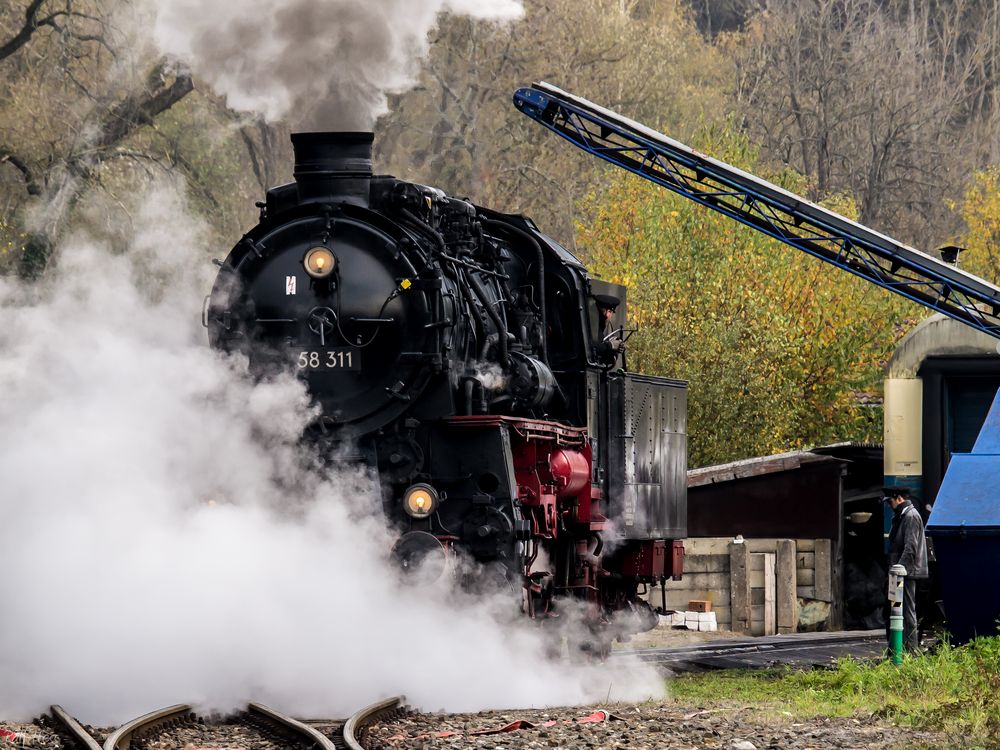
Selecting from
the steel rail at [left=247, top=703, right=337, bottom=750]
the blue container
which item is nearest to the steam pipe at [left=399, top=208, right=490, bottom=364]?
the steel rail at [left=247, top=703, right=337, bottom=750]

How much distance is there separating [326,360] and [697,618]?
401 inches

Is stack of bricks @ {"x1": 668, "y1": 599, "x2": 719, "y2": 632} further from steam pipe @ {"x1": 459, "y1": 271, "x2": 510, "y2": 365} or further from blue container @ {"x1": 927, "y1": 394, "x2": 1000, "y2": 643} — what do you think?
steam pipe @ {"x1": 459, "y1": 271, "x2": 510, "y2": 365}

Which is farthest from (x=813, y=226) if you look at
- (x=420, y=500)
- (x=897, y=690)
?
(x=420, y=500)

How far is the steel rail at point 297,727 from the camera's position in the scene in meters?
8.13

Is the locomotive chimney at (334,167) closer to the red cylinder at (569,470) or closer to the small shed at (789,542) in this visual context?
the red cylinder at (569,470)

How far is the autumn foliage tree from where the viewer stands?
91.6ft

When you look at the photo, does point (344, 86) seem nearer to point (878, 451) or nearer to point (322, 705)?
point (322, 705)

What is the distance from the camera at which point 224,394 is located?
11.0 m

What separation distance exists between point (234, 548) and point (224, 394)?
1208mm

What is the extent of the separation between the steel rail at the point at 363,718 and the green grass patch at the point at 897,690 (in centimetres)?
248

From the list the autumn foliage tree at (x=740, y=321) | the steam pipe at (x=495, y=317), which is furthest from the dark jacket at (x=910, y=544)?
the autumn foliage tree at (x=740, y=321)

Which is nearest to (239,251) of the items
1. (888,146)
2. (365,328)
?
(365,328)

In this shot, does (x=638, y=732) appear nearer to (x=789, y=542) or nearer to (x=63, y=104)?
(x=789, y=542)

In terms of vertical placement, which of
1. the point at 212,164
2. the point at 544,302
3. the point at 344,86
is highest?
the point at 212,164
